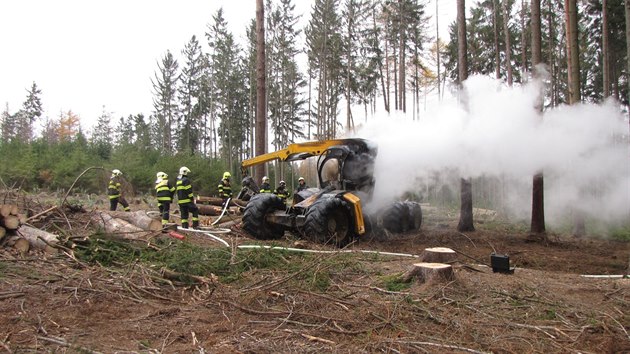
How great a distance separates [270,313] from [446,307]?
207 centimetres

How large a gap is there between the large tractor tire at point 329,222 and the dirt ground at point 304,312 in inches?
101

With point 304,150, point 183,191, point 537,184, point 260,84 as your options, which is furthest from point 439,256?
point 260,84

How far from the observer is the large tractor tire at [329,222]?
9969 mm

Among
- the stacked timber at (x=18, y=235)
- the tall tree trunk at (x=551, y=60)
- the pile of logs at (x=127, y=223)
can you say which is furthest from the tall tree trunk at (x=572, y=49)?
the stacked timber at (x=18, y=235)

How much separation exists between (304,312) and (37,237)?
5.31m

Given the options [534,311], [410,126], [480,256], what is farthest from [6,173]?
[534,311]

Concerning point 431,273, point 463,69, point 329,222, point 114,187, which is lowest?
point 431,273

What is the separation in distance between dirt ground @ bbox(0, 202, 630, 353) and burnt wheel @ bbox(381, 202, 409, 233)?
5.58 m

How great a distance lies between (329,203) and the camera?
1016 cm

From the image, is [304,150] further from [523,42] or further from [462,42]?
[523,42]

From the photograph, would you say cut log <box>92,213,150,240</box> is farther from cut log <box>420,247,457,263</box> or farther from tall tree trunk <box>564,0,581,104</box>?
tall tree trunk <box>564,0,581,104</box>

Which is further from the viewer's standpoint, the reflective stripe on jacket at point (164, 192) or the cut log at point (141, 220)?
the reflective stripe on jacket at point (164, 192)

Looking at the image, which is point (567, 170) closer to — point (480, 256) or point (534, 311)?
point (480, 256)

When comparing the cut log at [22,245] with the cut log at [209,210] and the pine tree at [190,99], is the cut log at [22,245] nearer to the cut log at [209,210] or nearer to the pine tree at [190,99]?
the cut log at [209,210]
